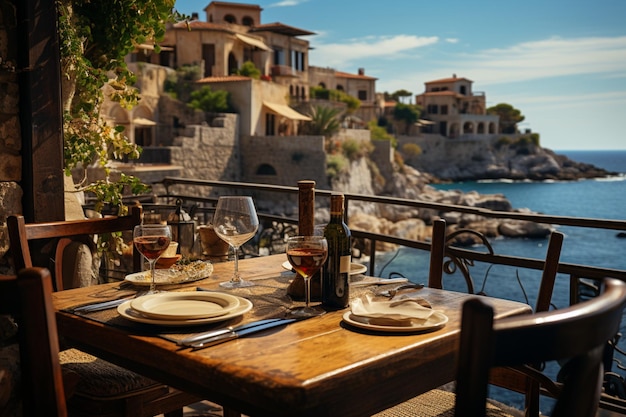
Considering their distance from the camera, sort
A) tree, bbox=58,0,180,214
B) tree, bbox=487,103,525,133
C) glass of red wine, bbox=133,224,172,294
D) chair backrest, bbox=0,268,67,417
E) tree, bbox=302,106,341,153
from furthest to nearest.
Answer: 1. tree, bbox=487,103,525,133
2. tree, bbox=302,106,341,153
3. tree, bbox=58,0,180,214
4. glass of red wine, bbox=133,224,172,294
5. chair backrest, bbox=0,268,67,417

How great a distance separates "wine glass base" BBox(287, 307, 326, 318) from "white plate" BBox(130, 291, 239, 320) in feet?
0.51

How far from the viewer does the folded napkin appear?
1715 millimetres

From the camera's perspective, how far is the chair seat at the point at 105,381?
2.14m

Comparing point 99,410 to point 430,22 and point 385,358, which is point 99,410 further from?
point 430,22

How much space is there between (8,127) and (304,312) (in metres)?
1.91

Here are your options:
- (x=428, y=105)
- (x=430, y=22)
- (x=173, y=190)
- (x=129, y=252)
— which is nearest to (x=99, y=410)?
(x=129, y=252)

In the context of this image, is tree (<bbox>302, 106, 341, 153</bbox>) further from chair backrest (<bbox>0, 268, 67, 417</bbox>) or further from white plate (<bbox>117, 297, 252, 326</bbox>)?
chair backrest (<bbox>0, 268, 67, 417</bbox>)

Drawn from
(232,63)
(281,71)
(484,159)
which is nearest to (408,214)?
(281,71)

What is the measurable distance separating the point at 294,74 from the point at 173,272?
114 ft

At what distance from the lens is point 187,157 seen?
24172 millimetres

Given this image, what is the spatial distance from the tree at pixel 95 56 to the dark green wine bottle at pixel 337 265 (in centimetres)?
205

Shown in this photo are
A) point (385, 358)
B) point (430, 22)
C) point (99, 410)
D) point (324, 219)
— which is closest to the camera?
point (385, 358)

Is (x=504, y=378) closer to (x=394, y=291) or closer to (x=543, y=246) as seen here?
(x=394, y=291)

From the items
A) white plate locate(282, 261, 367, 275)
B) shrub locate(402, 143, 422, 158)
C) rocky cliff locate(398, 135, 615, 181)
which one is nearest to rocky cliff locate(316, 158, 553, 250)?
shrub locate(402, 143, 422, 158)
